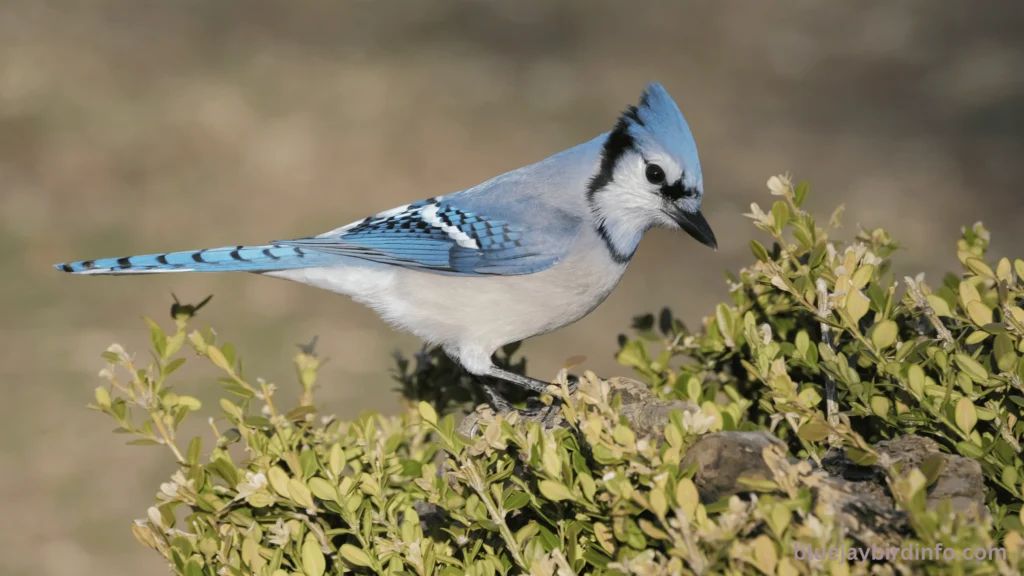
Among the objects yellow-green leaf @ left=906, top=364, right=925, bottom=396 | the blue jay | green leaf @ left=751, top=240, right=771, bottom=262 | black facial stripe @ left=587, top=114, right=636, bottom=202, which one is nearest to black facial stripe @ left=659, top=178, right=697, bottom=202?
the blue jay

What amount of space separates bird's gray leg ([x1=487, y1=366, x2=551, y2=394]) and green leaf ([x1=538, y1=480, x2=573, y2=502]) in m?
0.98

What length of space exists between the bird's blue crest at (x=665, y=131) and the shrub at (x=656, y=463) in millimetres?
483

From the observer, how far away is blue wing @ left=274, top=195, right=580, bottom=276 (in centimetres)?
266

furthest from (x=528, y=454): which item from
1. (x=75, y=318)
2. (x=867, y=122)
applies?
(x=867, y=122)

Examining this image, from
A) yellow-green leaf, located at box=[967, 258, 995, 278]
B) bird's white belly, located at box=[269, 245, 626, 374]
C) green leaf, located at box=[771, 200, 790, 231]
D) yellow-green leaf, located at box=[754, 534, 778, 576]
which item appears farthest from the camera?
bird's white belly, located at box=[269, 245, 626, 374]

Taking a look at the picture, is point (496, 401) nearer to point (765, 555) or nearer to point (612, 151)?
point (612, 151)

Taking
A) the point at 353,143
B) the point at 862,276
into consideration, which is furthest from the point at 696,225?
the point at 353,143

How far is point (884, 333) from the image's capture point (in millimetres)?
1632

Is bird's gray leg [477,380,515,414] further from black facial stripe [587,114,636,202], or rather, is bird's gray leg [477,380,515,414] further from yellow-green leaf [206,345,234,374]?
yellow-green leaf [206,345,234,374]

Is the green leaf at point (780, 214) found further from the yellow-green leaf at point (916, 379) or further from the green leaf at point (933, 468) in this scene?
the green leaf at point (933, 468)

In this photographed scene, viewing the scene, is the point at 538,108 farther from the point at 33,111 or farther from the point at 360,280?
the point at 360,280

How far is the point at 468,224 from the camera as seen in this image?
2746 millimetres

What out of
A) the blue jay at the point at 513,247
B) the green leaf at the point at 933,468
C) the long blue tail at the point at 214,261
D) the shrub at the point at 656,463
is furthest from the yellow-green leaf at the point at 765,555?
the long blue tail at the point at 214,261

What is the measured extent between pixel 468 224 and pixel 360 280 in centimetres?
35
